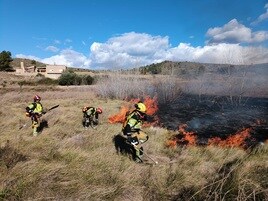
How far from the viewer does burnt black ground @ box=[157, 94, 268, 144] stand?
18.8 m

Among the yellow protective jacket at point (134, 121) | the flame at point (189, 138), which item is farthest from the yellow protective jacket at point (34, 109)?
the flame at point (189, 138)

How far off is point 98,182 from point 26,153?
338cm

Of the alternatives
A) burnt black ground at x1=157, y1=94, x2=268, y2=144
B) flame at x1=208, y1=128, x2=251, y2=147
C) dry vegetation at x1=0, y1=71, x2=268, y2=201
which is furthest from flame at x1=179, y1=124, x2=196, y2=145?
A: dry vegetation at x1=0, y1=71, x2=268, y2=201

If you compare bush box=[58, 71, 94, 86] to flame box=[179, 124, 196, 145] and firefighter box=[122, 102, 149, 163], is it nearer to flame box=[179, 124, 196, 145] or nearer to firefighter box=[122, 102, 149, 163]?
flame box=[179, 124, 196, 145]

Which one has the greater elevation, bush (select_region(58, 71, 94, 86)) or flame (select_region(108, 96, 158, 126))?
bush (select_region(58, 71, 94, 86))

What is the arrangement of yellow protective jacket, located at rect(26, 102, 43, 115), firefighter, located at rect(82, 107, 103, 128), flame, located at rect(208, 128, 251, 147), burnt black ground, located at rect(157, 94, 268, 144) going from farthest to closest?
burnt black ground, located at rect(157, 94, 268, 144) → firefighter, located at rect(82, 107, 103, 128) → flame, located at rect(208, 128, 251, 147) → yellow protective jacket, located at rect(26, 102, 43, 115)

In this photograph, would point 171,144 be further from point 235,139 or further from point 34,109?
point 34,109

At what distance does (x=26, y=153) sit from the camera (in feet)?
32.6

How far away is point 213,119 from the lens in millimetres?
24062

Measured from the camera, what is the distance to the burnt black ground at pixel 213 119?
18759 millimetres

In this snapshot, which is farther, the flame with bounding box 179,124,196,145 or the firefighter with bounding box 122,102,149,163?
the flame with bounding box 179,124,196,145

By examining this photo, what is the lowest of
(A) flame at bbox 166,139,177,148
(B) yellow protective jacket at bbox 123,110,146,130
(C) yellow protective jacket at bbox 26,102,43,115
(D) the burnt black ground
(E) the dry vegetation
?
(D) the burnt black ground

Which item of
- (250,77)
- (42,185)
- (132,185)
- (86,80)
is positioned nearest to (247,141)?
(132,185)

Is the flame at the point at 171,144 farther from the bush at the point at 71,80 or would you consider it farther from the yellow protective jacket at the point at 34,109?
the bush at the point at 71,80
